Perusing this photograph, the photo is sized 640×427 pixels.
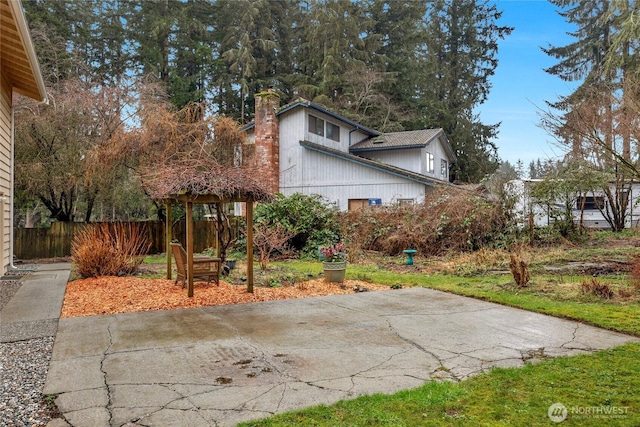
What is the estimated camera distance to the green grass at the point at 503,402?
9.34ft

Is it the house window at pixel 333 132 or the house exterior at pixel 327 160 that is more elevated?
the house window at pixel 333 132

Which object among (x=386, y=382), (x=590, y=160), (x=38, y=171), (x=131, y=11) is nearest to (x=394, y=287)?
(x=386, y=382)

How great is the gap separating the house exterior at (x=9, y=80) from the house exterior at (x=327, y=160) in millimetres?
10480

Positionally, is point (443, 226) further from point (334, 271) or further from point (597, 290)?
point (597, 290)

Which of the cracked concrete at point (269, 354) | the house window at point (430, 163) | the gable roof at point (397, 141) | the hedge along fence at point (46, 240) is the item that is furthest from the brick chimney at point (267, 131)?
the cracked concrete at point (269, 354)

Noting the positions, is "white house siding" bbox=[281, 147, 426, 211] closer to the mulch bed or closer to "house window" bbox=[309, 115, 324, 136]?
"house window" bbox=[309, 115, 324, 136]

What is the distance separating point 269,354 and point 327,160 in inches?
707

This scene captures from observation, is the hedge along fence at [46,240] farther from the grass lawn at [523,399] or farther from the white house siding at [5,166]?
the grass lawn at [523,399]

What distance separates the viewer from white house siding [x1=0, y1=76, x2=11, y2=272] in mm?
9281

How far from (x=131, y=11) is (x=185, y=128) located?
748 inches

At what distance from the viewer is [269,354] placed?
4344 mm

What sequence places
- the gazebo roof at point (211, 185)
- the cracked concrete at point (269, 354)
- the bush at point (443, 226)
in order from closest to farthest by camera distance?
the cracked concrete at point (269, 354) → the gazebo roof at point (211, 185) → the bush at point (443, 226)

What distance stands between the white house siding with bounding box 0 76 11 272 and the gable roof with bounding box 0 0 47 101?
32 centimetres

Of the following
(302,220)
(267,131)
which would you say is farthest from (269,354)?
(267,131)
